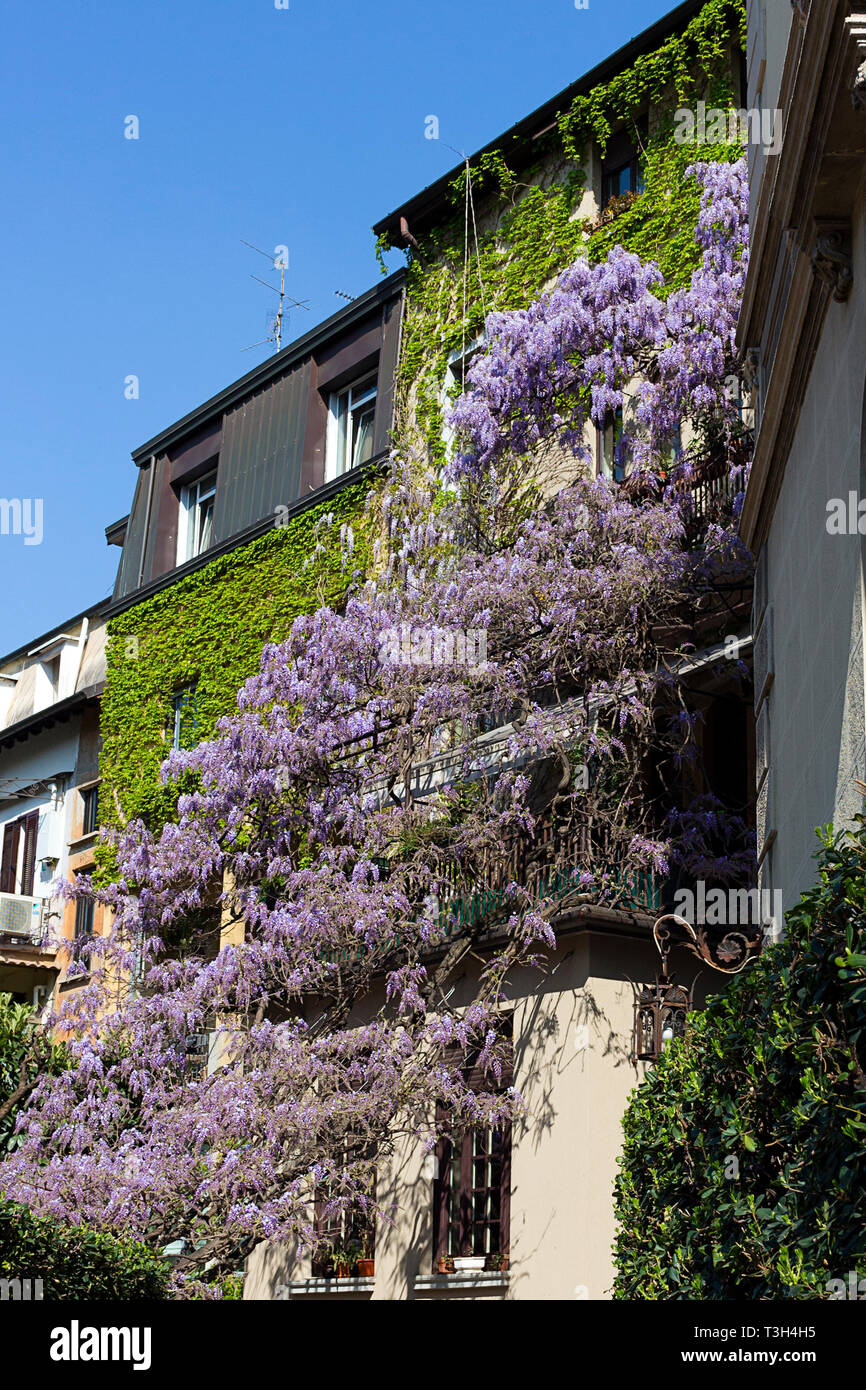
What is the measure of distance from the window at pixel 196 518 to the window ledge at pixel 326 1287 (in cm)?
1363

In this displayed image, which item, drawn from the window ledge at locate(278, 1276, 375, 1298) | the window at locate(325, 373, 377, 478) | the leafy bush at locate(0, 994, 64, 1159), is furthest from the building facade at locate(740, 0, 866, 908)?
the window at locate(325, 373, 377, 478)

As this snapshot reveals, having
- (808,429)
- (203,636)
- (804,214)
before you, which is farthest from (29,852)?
(804,214)

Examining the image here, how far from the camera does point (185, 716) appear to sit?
89.4 feet

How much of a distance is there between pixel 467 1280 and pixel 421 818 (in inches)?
205

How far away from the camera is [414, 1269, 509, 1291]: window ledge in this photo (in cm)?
1703

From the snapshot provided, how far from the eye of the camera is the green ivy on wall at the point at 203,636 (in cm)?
2475

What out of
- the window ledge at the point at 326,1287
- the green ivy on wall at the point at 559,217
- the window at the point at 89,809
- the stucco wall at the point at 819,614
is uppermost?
the green ivy on wall at the point at 559,217

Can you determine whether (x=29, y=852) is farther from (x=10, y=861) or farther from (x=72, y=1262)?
(x=72, y=1262)

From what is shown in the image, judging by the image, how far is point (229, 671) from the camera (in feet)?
86.4

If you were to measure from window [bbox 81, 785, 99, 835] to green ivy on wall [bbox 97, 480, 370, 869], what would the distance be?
2.12 metres

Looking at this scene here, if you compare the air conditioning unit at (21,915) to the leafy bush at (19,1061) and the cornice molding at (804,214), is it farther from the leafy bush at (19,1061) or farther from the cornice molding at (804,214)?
the cornice molding at (804,214)

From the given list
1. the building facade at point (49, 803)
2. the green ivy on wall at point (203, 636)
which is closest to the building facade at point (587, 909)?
the green ivy on wall at point (203, 636)
